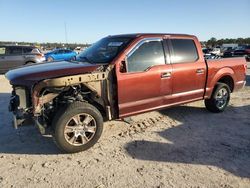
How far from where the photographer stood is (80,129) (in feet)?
14.0

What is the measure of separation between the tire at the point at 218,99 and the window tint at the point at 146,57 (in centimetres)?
198

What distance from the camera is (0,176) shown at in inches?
141

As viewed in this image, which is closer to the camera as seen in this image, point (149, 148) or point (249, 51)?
point (149, 148)

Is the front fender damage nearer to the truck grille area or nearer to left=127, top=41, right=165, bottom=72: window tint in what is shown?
the truck grille area

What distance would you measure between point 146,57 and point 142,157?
189 cm

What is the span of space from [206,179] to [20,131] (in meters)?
3.70

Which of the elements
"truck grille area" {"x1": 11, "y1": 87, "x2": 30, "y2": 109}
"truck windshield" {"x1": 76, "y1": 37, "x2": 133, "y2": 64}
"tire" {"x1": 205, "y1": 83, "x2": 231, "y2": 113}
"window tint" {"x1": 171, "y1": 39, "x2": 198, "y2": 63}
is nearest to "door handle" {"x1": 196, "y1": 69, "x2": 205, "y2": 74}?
"window tint" {"x1": 171, "y1": 39, "x2": 198, "y2": 63}

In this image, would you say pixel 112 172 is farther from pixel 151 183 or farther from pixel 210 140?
pixel 210 140

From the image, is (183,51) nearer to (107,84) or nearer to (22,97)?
(107,84)

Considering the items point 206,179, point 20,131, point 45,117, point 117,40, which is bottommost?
point 206,179

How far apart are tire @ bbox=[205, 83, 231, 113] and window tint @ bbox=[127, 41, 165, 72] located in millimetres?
1981

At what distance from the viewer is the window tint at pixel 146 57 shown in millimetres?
4676

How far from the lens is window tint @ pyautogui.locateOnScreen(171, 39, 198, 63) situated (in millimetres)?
5359

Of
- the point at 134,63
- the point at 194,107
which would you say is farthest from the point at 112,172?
the point at 194,107
